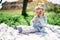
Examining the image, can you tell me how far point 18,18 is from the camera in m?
1.44

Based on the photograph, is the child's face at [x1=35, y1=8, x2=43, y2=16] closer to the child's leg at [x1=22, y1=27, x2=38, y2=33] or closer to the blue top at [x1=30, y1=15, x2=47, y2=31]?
the blue top at [x1=30, y1=15, x2=47, y2=31]

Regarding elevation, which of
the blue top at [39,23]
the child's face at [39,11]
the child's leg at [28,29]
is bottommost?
the child's leg at [28,29]

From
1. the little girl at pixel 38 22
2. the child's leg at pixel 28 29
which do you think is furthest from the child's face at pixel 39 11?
the child's leg at pixel 28 29

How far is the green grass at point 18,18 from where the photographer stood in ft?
4.66

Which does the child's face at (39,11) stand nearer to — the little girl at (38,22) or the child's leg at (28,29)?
the little girl at (38,22)

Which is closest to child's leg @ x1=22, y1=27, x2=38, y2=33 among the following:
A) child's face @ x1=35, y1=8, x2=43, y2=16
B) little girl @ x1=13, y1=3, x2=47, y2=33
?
little girl @ x1=13, y1=3, x2=47, y2=33

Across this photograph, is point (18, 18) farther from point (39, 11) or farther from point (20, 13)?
point (39, 11)

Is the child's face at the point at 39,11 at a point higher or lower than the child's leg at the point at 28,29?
higher

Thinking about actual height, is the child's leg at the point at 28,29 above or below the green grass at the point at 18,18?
below

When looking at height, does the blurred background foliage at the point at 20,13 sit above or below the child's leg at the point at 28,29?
above

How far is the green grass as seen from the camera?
142 cm

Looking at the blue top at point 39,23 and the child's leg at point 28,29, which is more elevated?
the blue top at point 39,23

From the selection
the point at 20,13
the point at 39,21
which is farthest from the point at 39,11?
the point at 20,13

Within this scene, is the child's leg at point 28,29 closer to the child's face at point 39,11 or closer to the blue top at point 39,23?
the blue top at point 39,23
